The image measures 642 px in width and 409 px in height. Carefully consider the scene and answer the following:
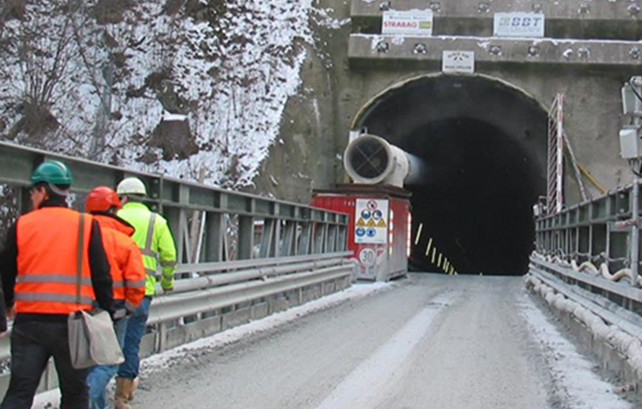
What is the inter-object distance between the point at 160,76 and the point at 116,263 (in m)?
24.1

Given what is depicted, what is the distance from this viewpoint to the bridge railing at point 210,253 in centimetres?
752

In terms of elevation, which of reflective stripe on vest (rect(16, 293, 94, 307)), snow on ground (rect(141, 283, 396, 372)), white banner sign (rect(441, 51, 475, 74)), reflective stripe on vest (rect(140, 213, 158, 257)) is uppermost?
white banner sign (rect(441, 51, 475, 74))

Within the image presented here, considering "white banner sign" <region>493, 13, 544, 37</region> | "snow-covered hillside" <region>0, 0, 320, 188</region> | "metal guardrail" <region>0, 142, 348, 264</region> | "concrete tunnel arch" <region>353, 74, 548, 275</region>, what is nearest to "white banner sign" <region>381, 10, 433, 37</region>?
"concrete tunnel arch" <region>353, 74, 548, 275</region>

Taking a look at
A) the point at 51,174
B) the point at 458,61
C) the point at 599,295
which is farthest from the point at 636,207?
the point at 458,61

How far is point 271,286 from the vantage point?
13242 mm

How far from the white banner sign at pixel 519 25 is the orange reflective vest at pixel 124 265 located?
2482 centimetres

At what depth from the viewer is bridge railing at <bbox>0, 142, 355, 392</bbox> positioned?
7.52 meters

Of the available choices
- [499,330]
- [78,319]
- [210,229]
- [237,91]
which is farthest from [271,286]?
[237,91]

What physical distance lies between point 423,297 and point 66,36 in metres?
15.7

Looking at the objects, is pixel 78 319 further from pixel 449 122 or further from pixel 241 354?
pixel 449 122

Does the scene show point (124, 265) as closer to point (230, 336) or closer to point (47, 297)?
point (47, 297)

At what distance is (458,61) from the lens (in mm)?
27703

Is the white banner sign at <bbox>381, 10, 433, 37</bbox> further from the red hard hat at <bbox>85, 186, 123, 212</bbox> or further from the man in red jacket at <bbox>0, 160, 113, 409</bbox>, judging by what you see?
the man in red jacket at <bbox>0, 160, 113, 409</bbox>

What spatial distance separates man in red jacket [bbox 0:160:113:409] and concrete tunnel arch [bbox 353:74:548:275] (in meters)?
24.3
